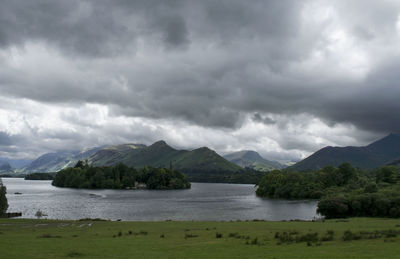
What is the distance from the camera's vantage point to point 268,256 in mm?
33125

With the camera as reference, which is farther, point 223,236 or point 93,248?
point 223,236

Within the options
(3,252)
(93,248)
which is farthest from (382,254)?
(3,252)

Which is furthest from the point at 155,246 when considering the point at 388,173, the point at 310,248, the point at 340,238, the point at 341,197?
the point at 388,173

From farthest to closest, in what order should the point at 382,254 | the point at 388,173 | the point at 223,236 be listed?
the point at 388,173 → the point at 223,236 → the point at 382,254

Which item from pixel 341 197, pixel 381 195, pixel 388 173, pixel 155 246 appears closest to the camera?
pixel 155 246

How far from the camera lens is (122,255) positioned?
1401 inches

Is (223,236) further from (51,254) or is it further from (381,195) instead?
(381,195)

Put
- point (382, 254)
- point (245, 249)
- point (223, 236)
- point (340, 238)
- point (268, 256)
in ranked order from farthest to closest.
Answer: point (223, 236) < point (340, 238) < point (245, 249) < point (268, 256) < point (382, 254)

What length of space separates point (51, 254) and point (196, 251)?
15.9 metres

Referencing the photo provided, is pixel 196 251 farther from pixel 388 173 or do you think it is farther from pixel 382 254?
pixel 388 173

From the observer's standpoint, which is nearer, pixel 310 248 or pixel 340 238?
pixel 310 248

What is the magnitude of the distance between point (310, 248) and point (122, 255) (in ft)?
68.8

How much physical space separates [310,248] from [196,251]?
12943mm

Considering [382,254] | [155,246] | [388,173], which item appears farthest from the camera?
[388,173]
